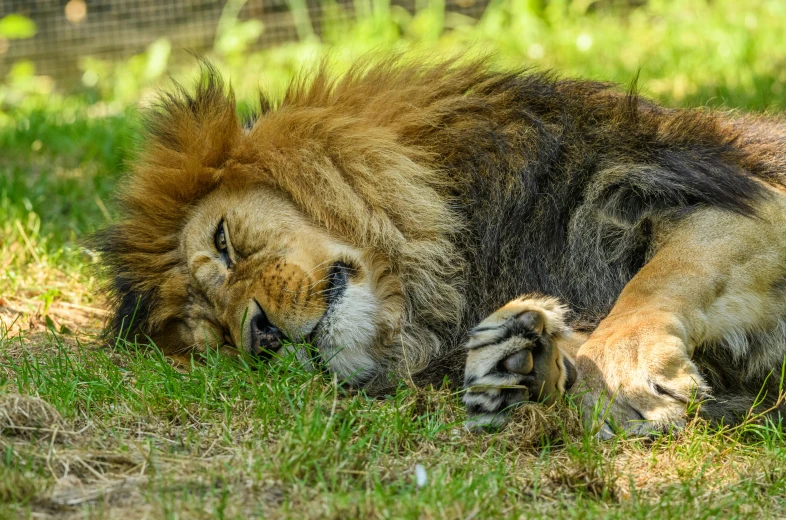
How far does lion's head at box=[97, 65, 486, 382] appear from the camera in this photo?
3.20m

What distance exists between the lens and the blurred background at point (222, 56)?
5297 mm

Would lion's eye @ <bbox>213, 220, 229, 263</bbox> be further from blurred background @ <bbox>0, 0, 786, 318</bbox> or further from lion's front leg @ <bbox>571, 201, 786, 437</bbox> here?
lion's front leg @ <bbox>571, 201, 786, 437</bbox>

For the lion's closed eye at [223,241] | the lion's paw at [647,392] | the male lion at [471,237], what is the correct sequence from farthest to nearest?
the lion's closed eye at [223,241], the male lion at [471,237], the lion's paw at [647,392]

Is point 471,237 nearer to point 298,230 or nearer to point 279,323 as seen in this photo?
point 298,230

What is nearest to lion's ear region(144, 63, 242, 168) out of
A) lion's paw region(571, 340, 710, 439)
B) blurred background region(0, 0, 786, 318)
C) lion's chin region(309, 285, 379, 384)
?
blurred background region(0, 0, 786, 318)

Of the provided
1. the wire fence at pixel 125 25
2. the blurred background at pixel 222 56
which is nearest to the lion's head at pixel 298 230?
the blurred background at pixel 222 56

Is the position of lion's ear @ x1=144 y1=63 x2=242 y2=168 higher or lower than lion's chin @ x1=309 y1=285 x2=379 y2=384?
higher

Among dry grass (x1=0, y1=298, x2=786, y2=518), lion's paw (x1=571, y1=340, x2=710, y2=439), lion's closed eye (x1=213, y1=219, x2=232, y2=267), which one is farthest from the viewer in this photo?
lion's closed eye (x1=213, y1=219, x2=232, y2=267)

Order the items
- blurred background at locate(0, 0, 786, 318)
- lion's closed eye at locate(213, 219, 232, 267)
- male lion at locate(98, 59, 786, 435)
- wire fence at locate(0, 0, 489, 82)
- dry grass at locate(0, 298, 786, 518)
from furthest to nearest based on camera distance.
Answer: wire fence at locate(0, 0, 489, 82)
blurred background at locate(0, 0, 786, 318)
lion's closed eye at locate(213, 219, 232, 267)
male lion at locate(98, 59, 786, 435)
dry grass at locate(0, 298, 786, 518)

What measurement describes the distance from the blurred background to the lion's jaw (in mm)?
793

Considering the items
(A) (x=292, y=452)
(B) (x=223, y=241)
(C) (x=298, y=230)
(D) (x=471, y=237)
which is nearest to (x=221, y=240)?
(B) (x=223, y=241)

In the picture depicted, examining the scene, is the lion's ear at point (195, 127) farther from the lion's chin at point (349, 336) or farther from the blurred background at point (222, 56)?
the lion's chin at point (349, 336)

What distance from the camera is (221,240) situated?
346cm

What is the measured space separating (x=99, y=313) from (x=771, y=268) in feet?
9.38
